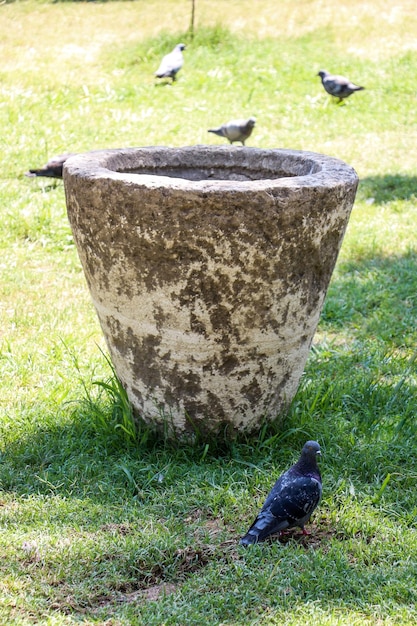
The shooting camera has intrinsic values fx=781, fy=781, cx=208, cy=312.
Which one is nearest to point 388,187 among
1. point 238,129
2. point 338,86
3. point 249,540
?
point 238,129

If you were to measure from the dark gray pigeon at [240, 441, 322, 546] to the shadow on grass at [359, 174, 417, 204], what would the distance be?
15.8ft

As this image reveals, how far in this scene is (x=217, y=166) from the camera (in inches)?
161

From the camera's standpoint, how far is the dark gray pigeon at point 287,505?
2791mm

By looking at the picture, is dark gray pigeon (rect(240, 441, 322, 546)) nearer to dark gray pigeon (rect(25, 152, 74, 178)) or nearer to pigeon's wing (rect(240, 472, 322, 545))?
pigeon's wing (rect(240, 472, 322, 545))

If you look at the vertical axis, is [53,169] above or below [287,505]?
below

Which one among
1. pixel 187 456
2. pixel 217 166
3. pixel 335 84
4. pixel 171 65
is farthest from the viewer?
pixel 171 65

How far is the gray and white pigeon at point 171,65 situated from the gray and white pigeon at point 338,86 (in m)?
1.99

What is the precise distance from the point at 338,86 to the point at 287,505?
7.93 metres

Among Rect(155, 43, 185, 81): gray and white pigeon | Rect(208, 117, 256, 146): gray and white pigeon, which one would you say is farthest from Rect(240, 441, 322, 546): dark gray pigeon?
Rect(155, 43, 185, 81): gray and white pigeon

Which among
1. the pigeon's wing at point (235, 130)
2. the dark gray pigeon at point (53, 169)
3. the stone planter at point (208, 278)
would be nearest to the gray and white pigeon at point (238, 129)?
the pigeon's wing at point (235, 130)

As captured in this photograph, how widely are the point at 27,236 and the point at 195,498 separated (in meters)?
3.70

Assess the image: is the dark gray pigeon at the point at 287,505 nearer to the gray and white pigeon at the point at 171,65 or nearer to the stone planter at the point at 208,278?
the stone planter at the point at 208,278

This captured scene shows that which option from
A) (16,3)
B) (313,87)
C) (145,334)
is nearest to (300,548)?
(145,334)

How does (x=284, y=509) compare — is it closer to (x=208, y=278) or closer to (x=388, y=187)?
(x=208, y=278)
